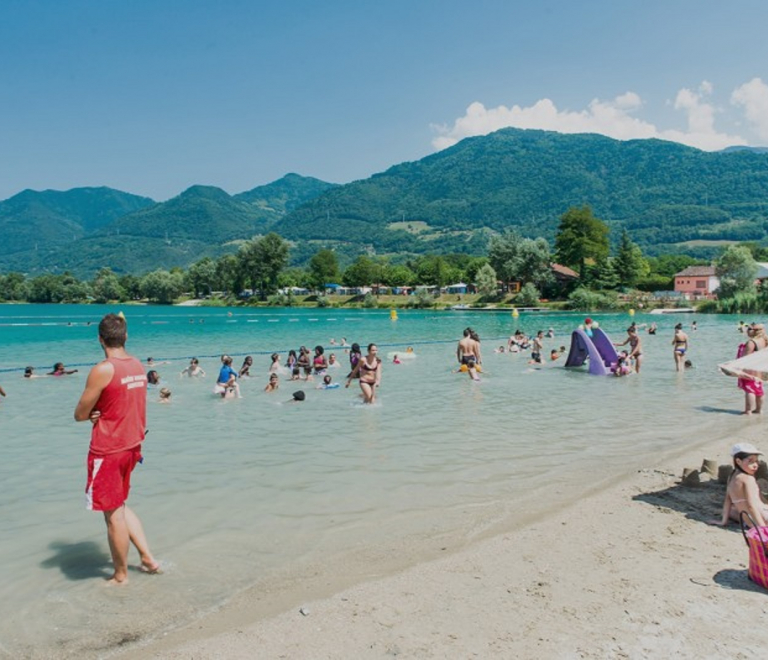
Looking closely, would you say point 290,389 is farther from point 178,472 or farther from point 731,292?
point 731,292

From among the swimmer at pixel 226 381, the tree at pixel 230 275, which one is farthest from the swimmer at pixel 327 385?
the tree at pixel 230 275

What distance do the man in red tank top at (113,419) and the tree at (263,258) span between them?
13416 cm

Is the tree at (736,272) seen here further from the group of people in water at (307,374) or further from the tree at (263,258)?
the tree at (263,258)

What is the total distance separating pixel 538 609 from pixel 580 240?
98762 millimetres

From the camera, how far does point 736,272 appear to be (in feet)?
247

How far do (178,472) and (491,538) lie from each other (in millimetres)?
5308

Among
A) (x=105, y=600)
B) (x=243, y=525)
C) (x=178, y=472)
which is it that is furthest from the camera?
(x=178, y=472)

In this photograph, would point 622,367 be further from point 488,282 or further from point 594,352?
point 488,282

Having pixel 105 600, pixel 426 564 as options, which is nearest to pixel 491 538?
pixel 426 564

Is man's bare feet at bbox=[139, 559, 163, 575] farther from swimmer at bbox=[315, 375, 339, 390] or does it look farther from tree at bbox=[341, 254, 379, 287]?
tree at bbox=[341, 254, 379, 287]

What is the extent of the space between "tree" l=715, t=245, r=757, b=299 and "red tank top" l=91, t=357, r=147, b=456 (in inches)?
3168

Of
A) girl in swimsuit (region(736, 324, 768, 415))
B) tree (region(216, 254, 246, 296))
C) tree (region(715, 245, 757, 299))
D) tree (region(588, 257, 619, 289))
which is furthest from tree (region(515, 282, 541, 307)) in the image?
girl in swimsuit (region(736, 324, 768, 415))

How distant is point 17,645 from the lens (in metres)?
4.77

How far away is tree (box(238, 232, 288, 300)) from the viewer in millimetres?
137125
